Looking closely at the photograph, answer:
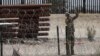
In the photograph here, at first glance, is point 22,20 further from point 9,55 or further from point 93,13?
point 93,13

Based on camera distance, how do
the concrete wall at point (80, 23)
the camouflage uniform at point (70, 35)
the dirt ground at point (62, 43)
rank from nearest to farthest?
the camouflage uniform at point (70, 35) < the dirt ground at point (62, 43) < the concrete wall at point (80, 23)

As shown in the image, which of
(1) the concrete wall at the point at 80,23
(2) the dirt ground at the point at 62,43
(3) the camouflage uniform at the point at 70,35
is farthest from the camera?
→ (1) the concrete wall at the point at 80,23

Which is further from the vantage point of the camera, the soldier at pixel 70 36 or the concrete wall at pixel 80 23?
the concrete wall at pixel 80 23

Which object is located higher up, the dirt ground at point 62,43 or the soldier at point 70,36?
the soldier at point 70,36

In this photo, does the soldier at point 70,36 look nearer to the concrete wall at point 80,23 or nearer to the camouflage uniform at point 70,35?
the camouflage uniform at point 70,35

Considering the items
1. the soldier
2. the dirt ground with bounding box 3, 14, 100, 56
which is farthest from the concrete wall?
the soldier

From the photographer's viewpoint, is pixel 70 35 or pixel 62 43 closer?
pixel 70 35

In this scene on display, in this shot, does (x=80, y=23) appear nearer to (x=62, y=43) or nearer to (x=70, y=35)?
(x=62, y=43)

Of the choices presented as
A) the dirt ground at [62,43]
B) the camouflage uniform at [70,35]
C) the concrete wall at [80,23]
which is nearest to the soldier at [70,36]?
the camouflage uniform at [70,35]

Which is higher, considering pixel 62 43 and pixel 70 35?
pixel 70 35

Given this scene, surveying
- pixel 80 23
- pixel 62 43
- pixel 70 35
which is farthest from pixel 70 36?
pixel 80 23

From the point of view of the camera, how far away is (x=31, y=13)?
→ 20.8 meters

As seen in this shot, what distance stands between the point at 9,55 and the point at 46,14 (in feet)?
23.1

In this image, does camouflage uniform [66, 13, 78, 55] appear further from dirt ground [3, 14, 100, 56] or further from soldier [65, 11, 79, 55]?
dirt ground [3, 14, 100, 56]
